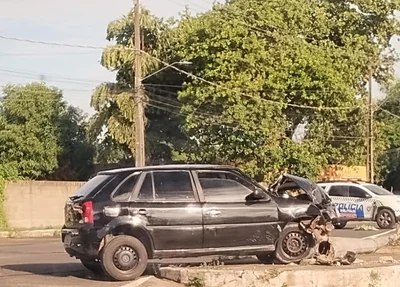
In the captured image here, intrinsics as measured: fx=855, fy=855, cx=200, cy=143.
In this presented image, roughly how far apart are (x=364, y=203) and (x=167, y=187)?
1894 cm

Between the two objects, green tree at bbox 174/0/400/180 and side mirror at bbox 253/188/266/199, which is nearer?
side mirror at bbox 253/188/266/199

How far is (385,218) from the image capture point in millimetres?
29734

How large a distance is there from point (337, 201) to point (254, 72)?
12.4 meters

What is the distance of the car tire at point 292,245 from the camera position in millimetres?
12633

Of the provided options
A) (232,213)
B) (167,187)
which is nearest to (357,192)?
(232,213)

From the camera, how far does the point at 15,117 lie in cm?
4112

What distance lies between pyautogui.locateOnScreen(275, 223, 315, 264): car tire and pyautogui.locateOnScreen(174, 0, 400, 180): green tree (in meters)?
27.6

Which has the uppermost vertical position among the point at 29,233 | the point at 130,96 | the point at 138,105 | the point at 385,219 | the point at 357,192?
the point at 130,96

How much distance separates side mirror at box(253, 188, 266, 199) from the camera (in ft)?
40.7

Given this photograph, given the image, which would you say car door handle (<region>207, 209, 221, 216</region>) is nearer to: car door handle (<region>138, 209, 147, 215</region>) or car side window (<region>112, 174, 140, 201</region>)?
car door handle (<region>138, 209, 147, 215</region>)

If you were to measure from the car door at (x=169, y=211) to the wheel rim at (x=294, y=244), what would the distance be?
1.43 m

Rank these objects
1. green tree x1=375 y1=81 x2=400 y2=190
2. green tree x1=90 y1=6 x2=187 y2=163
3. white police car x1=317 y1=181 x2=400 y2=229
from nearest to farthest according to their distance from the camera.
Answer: white police car x1=317 y1=181 x2=400 y2=229
green tree x1=90 y1=6 x2=187 y2=163
green tree x1=375 y1=81 x2=400 y2=190

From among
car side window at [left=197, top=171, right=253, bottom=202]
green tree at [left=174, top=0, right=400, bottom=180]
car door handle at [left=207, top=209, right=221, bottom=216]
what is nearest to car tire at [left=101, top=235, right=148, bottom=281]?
car door handle at [left=207, top=209, right=221, bottom=216]

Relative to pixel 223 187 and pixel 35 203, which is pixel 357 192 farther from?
pixel 223 187
